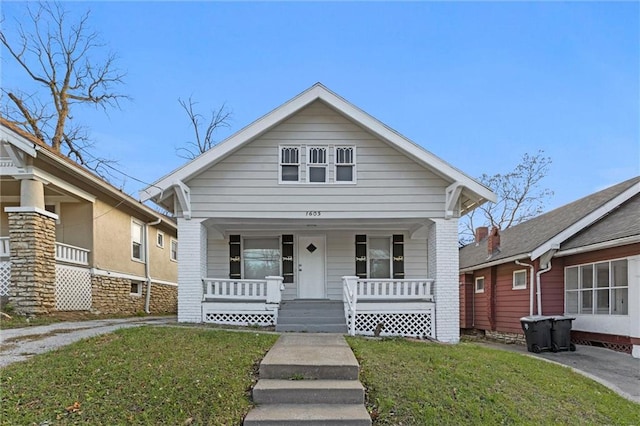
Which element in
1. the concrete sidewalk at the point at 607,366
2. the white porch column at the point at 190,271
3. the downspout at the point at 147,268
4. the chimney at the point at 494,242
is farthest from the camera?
the chimney at the point at 494,242

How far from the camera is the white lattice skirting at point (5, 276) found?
10742 millimetres

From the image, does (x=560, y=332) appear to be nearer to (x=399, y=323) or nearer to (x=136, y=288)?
(x=399, y=323)

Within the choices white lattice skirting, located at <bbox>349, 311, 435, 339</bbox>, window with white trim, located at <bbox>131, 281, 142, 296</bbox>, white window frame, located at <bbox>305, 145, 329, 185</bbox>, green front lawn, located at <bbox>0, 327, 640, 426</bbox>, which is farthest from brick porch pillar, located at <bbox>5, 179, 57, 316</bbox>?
white lattice skirting, located at <bbox>349, 311, 435, 339</bbox>

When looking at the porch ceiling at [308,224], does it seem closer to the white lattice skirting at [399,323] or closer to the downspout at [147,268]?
the white lattice skirting at [399,323]

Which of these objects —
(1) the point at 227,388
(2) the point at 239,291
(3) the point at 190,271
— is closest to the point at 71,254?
(3) the point at 190,271

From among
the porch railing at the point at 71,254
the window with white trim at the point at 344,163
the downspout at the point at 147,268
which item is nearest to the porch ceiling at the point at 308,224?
the window with white trim at the point at 344,163

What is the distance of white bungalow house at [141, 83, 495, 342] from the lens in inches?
424

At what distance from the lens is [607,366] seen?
908 cm

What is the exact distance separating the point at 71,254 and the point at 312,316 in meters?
7.18

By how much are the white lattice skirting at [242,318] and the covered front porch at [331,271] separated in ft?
0.08

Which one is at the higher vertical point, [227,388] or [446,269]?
[446,269]

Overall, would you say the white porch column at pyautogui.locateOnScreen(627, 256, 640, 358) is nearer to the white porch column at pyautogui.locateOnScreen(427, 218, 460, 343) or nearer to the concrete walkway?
the white porch column at pyautogui.locateOnScreen(427, 218, 460, 343)

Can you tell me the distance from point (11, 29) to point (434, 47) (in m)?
20.8

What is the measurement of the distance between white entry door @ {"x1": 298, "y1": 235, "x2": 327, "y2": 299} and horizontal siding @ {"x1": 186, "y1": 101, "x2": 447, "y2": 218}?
2.32 meters
